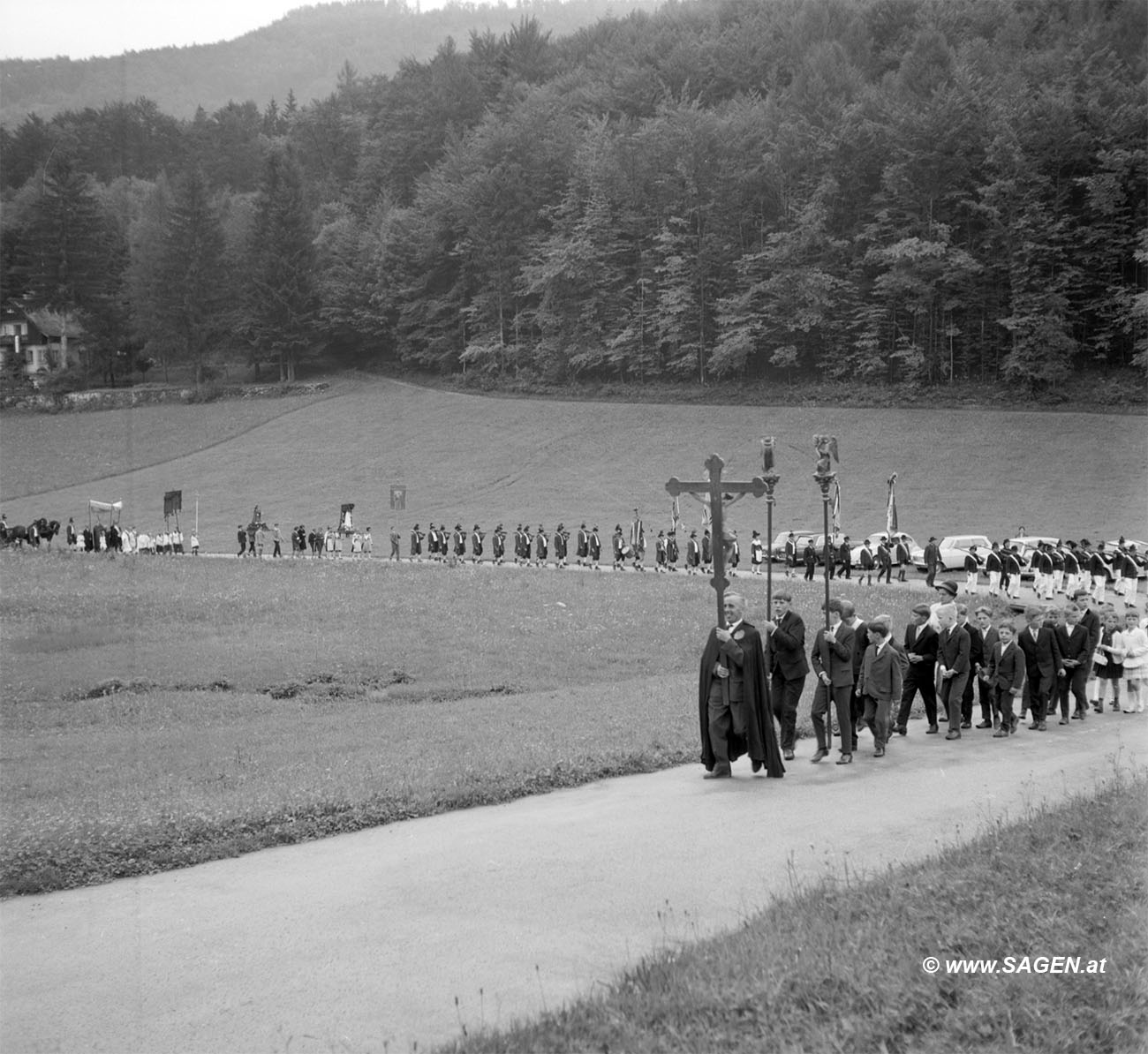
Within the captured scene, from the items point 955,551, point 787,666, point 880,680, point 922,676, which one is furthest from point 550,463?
point 787,666

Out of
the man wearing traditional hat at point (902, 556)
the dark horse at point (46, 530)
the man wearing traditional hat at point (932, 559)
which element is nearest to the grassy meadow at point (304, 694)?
the man wearing traditional hat at point (932, 559)

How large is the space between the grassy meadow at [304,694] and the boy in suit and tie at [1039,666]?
3502 millimetres

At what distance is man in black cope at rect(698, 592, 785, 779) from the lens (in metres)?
13.5

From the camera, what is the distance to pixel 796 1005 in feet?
22.0

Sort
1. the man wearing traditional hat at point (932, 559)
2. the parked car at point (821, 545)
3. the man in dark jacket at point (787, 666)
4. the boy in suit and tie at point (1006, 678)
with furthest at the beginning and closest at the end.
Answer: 1. the parked car at point (821, 545)
2. the man wearing traditional hat at point (932, 559)
3. the boy in suit and tie at point (1006, 678)
4. the man in dark jacket at point (787, 666)

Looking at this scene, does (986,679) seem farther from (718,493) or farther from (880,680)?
(718,493)

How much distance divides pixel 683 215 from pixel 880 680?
6910 cm

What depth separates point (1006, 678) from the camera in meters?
17.9

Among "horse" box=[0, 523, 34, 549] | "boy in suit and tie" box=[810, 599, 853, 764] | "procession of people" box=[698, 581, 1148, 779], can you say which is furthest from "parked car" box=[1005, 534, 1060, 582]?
"horse" box=[0, 523, 34, 549]

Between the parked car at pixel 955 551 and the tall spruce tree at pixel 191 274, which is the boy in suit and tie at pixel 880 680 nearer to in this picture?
the parked car at pixel 955 551

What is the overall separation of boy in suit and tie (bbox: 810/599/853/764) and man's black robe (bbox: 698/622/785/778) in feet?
4.75

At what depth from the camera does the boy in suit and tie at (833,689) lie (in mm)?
14891

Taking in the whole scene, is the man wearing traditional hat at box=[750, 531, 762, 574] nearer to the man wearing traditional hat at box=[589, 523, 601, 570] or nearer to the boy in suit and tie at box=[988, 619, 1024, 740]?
the man wearing traditional hat at box=[589, 523, 601, 570]

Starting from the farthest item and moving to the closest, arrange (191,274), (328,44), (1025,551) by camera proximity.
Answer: (328,44) → (191,274) → (1025,551)
